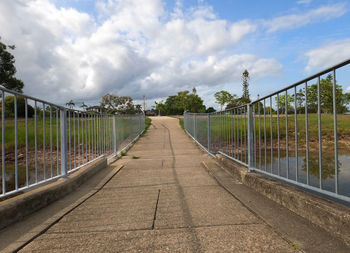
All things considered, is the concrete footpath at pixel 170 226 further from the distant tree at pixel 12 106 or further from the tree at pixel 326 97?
the distant tree at pixel 12 106

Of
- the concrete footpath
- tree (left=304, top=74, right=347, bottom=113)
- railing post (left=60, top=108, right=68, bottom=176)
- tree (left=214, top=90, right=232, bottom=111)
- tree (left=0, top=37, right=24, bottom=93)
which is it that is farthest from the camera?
tree (left=214, top=90, right=232, bottom=111)

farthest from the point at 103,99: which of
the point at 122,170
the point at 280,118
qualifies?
the point at 280,118

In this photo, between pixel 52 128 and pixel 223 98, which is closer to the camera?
pixel 52 128

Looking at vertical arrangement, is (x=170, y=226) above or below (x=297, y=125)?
below

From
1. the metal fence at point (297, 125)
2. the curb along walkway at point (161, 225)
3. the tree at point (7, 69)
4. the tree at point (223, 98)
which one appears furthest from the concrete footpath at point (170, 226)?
the tree at point (223, 98)

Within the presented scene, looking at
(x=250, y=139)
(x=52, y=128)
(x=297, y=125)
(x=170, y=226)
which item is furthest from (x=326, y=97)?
(x=52, y=128)

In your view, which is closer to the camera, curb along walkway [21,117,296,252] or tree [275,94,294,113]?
curb along walkway [21,117,296,252]

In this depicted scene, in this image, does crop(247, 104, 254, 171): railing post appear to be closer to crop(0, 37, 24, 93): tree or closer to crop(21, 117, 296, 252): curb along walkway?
crop(21, 117, 296, 252): curb along walkway

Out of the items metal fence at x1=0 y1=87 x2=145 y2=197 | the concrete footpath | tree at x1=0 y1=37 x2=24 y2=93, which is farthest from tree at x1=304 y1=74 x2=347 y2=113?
tree at x1=0 y1=37 x2=24 y2=93

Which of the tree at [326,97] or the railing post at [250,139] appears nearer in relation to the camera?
the tree at [326,97]

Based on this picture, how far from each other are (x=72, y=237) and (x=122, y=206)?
2.99 ft

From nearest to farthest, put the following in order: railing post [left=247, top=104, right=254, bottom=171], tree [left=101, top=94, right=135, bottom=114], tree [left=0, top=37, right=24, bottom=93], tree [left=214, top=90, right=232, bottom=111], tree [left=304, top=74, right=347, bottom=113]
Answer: tree [left=304, top=74, right=347, bottom=113], railing post [left=247, top=104, right=254, bottom=171], tree [left=0, top=37, right=24, bottom=93], tree [left=101, top=94, right=135, bottom=114], tree [left=214, top=90, right=232, bottom=111]

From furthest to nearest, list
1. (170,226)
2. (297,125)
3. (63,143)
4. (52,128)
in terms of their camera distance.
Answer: (52,128) → (63,143) → (297,125) → (170,226)

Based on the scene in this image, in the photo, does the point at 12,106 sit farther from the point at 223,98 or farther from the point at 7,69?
the point at 223,98
